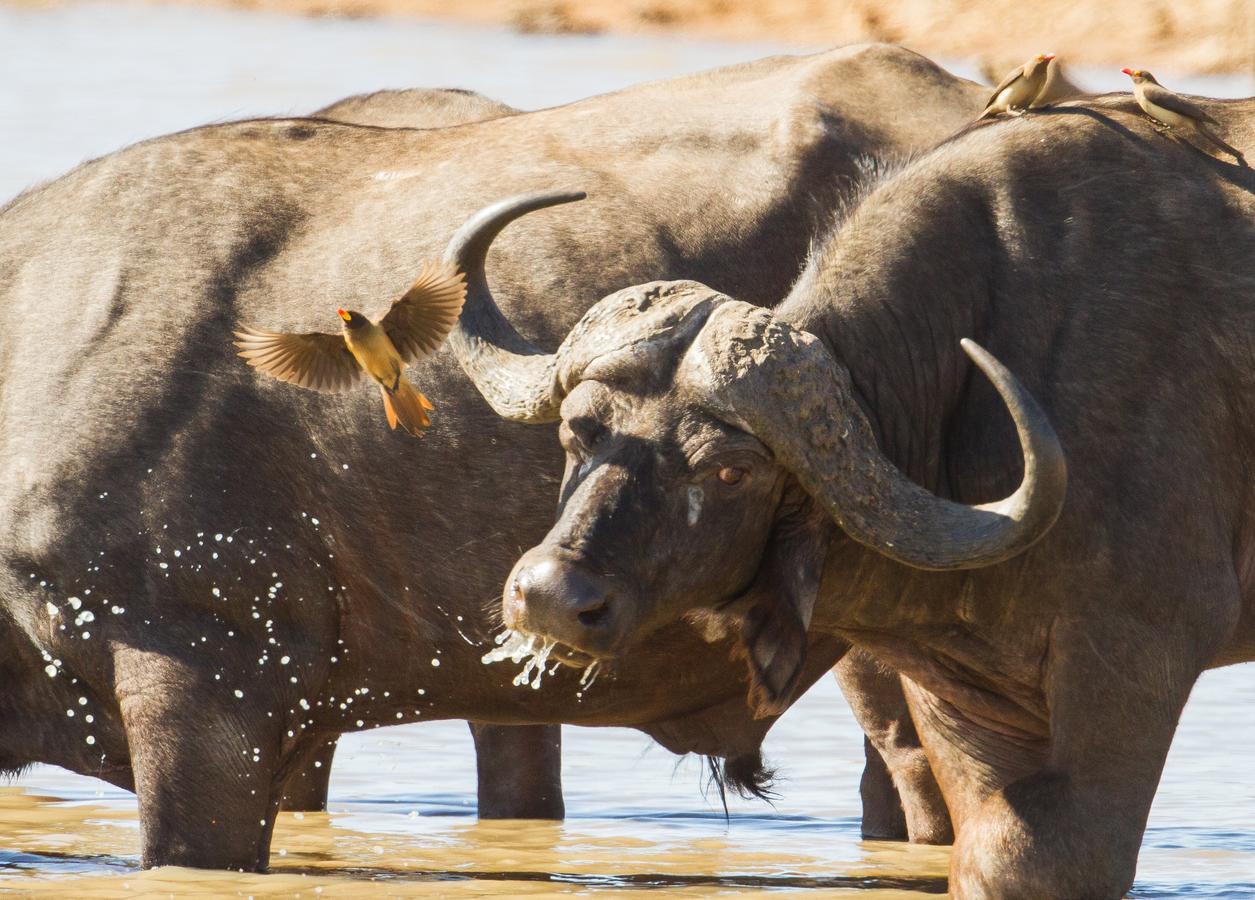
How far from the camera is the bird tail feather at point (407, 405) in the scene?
673cm

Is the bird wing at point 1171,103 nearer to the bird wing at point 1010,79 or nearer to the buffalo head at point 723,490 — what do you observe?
the bird wing at point 1010,79

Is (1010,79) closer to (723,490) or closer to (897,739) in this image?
(723,490)

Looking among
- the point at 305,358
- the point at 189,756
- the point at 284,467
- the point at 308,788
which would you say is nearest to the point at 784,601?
the point at 305,358

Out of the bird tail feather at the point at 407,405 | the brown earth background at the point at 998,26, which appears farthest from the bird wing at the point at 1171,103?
the brown earth background at the point at 998,26

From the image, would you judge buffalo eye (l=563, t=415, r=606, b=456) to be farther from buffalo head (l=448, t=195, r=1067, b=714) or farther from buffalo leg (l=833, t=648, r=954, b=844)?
buffalo leg (l=833, t=648, r=954, b=844)

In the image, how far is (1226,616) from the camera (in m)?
6.27

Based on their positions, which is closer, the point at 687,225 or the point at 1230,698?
the point at 687,225

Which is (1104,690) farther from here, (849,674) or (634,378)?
(849,674)

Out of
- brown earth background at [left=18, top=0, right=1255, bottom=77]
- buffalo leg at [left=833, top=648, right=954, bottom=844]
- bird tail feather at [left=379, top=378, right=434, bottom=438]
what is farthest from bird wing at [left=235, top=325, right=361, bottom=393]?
brown earth background at [left=18, top=0, right=1255, bottom=77]

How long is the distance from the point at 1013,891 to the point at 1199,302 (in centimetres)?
158

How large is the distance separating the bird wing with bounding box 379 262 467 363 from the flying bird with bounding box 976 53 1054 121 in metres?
1.54

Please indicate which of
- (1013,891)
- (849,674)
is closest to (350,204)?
(849,674)

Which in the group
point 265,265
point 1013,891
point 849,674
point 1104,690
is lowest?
point 849,674

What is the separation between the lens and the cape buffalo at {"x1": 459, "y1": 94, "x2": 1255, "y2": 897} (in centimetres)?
581
